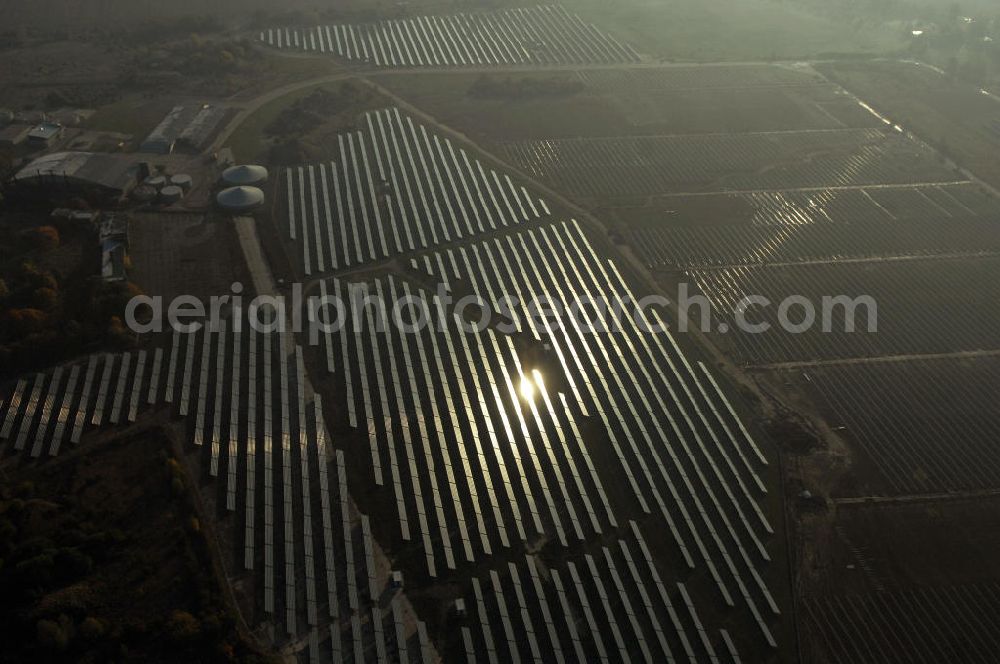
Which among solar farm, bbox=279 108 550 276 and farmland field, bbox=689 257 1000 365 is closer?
farmland field, bbox=689 257 1000 365

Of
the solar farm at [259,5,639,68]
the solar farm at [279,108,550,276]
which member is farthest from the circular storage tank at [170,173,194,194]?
the solar farm at [259,5,639,68]

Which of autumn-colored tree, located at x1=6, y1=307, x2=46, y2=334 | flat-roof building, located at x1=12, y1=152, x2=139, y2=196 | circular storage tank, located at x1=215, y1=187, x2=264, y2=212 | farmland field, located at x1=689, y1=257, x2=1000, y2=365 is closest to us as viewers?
autumn-colored tree, located at x1=6, y1=307, x2=46, y2=334

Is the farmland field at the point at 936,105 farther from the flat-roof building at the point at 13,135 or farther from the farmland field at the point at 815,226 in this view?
the flat-roof building at the point at 13,135

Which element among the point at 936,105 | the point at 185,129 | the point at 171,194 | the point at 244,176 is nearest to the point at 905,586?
the point at 244,176

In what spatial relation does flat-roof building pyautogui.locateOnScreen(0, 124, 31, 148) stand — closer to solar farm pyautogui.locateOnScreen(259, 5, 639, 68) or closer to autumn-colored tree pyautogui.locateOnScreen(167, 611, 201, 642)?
solar farm pyautogui.locateOnScreen(259, 5, 639, 68)

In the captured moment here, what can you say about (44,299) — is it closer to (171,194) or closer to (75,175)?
(171,194)

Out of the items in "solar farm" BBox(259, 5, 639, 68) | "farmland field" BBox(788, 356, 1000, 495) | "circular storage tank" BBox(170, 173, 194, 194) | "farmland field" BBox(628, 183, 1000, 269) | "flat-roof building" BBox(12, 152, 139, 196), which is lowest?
"farmland field" BBox(788, 356, 1000, 495)
